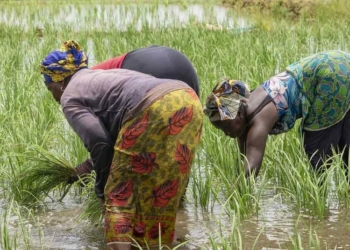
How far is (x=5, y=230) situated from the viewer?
3166 mm

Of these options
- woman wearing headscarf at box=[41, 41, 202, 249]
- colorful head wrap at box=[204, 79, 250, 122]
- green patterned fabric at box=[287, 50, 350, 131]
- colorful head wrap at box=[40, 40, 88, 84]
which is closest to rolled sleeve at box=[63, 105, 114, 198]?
woman wearing headscarf at box=[41, 41, 202, 249]

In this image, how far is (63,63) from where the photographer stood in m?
3.35

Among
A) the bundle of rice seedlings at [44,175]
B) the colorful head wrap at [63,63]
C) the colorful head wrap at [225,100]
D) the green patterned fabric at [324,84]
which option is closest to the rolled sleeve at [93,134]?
the colorful head wrap at [63,63]

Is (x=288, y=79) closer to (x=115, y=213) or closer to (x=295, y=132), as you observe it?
(x=295, y=132)

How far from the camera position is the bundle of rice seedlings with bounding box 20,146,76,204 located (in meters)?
3.99

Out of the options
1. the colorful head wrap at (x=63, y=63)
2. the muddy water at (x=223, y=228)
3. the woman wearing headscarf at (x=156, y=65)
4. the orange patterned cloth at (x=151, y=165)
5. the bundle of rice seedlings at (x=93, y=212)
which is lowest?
the muddy water at (x=223, y=228)

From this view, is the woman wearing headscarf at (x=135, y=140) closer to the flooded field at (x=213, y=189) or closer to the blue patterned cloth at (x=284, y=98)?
the flooded field at (x=213, y=189)

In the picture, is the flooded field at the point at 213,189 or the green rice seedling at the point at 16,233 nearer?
the green rice seedling at the point at 16,233

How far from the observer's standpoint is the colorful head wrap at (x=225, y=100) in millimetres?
3525

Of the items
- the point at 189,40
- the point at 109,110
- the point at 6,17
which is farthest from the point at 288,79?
the point at 6,17

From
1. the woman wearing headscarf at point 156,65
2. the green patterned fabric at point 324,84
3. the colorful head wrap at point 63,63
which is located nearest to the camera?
the colorful head wrap at point 63,63

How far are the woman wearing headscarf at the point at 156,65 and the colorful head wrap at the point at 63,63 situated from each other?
1.66 ft

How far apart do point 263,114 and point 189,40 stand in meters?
4.71

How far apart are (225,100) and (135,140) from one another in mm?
591
